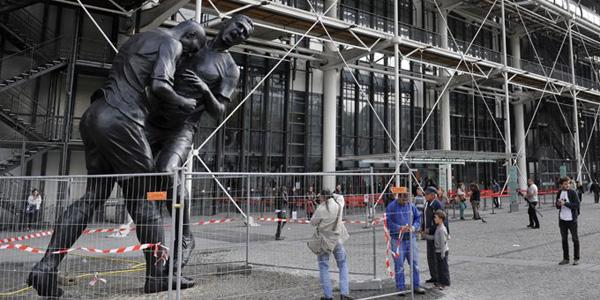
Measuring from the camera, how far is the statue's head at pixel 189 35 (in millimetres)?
5163

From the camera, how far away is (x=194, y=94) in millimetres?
5238

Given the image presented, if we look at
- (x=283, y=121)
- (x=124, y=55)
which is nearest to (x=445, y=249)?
(x=124, y=55)

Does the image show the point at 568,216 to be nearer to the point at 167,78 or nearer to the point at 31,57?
the point at 167,78

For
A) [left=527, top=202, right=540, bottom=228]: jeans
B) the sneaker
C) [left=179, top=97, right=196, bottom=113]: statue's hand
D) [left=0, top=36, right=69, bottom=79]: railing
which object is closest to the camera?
[left=179, top=97, right=196, bottom=113]: statue's hand

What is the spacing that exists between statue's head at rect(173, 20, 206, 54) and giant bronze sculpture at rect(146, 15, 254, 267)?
21cm

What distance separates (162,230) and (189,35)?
7.54 feet

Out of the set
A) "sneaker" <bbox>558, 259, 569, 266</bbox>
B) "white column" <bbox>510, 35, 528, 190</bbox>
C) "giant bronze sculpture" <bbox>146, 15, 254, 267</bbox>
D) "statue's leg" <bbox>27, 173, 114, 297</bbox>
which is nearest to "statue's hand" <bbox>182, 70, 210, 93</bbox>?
"giant bronze sculpture" <bbox>146, 15, 254, 267</bbox>

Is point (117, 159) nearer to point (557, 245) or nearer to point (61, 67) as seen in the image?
point (557, 245)

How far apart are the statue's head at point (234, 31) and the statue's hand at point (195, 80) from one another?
0.64 m

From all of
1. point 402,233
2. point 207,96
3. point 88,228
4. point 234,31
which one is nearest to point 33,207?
point 88,228

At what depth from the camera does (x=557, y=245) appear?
9.78 meters

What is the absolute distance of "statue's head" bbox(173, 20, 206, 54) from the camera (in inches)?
203

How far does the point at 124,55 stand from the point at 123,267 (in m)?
3.63

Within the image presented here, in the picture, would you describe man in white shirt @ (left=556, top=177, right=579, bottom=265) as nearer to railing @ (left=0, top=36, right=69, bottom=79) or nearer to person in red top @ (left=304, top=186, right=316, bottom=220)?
person in red top @ (left=304, top=186, right=316, bottom=220)
